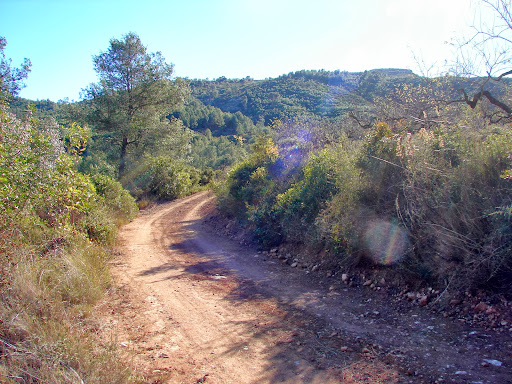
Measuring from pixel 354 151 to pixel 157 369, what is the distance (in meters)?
6.39

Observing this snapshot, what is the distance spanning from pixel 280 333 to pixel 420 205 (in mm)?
2973

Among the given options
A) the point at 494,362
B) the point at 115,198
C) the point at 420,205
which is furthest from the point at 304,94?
the point at 494,362

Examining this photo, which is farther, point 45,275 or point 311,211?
point 311,211

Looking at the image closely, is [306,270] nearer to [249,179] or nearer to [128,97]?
[249,179]

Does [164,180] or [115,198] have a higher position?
[164,180]

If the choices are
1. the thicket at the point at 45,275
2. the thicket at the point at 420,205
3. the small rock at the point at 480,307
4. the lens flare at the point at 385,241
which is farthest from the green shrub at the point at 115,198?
the small rock at the point at 480,307

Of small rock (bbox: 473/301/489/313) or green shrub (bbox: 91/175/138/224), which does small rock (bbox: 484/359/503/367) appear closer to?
small rock (bbox: 473/301/489/313)

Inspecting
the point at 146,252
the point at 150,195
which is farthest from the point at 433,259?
the point at 150,195

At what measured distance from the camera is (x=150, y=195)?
22.6 meters

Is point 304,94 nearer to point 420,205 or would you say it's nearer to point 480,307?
point 420,205

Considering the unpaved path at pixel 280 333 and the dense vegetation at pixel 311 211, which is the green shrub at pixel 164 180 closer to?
the dense vegetation at pixel 311 211

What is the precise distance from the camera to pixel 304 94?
48406mm

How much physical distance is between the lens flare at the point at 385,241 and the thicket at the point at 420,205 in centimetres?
2

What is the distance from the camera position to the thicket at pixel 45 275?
3.47 metres
